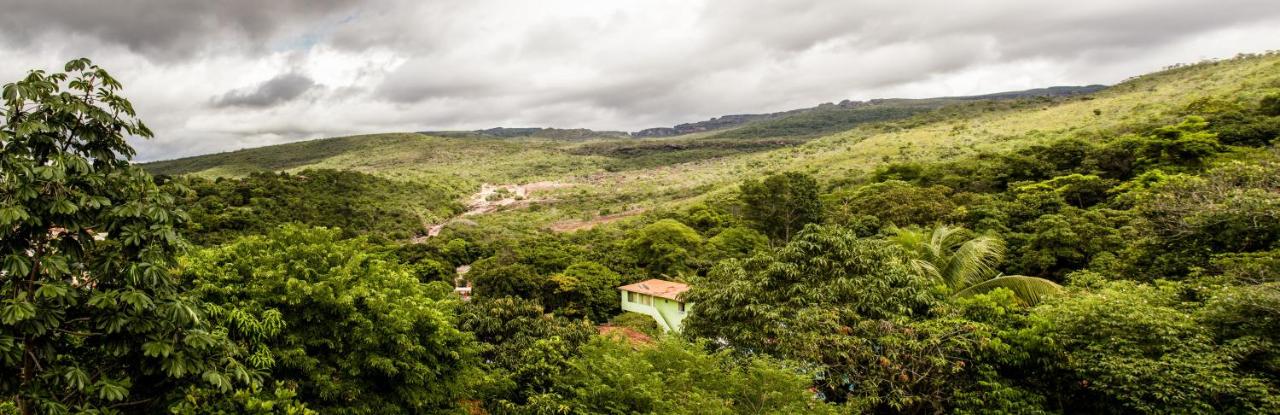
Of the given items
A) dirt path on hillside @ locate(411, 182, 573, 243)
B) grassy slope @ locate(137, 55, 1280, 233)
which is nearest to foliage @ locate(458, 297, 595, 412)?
dirt path on hillside @ locate(411, 182, 573, 243)

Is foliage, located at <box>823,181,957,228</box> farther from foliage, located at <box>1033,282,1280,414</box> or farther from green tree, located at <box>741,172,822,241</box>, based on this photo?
foliage, located at <box>1033,282,1280,414</box>

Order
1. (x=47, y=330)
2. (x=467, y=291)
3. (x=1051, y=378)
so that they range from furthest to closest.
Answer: (x=467, y=291), (x=1051, y=378), (x=47, y=330)

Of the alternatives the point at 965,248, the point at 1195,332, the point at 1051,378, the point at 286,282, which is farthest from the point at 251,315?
the point at 965,248

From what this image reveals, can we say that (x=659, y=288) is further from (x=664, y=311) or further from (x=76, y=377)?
(x=76, y=377)

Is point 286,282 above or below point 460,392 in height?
above

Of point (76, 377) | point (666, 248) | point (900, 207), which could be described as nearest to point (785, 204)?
point (900, 207)

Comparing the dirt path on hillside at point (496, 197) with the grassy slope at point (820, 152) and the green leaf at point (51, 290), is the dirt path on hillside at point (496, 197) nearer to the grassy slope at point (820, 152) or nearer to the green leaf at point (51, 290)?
the grassy slope at point (820, 152)

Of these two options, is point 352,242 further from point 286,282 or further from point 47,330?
point 47,330
